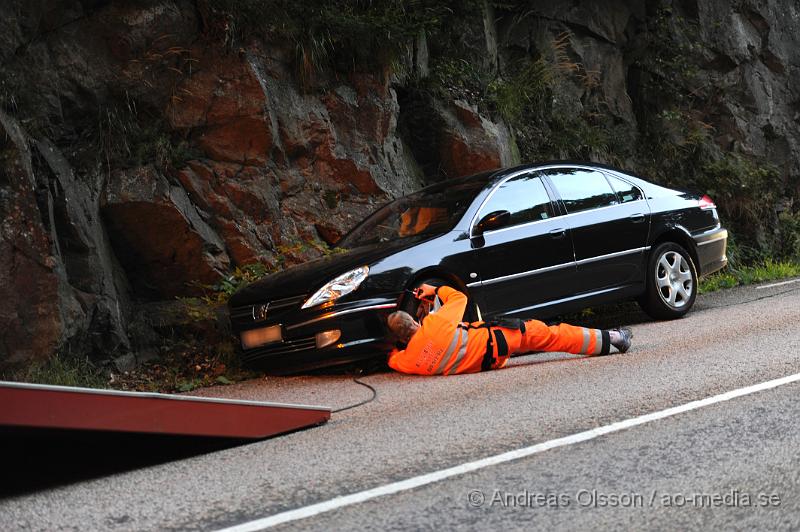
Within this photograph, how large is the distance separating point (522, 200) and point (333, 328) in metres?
2.47

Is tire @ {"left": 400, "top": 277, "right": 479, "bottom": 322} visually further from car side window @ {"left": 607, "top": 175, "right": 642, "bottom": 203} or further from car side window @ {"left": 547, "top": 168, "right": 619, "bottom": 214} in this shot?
car side window @ {"left": 607, "top": 175, "right": 642, "bottom": 203}

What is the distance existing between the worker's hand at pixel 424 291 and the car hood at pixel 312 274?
18.2 inches

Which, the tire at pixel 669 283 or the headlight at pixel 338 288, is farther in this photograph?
the tire at pixel 669 283

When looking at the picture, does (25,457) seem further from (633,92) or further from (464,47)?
(633,92)

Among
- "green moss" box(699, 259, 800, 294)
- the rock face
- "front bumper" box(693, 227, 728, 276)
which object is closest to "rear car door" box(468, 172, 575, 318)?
"front bumper" box(693, 227, 728, 276)

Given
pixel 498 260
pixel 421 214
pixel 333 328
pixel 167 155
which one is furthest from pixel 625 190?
pixel 167 155

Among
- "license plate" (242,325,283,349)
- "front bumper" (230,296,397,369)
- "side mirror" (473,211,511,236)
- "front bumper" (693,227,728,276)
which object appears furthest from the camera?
"front bumper" (693,227,728,276)

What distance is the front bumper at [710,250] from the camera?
408 inches

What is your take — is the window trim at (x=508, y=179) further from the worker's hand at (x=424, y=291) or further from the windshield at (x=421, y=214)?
the worker's hand at (x=424, y=291)

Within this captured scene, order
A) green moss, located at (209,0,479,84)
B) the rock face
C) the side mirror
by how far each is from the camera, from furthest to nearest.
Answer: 1. green moss, located at (209,0,479,84)
2. the rock face
3. the side mirror

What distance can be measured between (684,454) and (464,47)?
35.6 feet

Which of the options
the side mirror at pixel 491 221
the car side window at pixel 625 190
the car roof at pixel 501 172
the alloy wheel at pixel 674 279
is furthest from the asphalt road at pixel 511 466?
the car side window at pixel 625 190

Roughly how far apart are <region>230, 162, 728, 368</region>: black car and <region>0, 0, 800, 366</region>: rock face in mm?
1506

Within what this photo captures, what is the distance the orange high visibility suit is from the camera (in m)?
7.18
